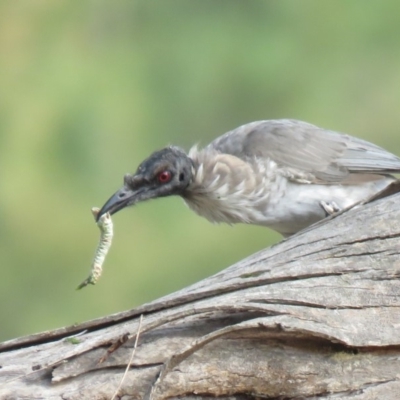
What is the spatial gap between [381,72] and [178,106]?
1.37 meters

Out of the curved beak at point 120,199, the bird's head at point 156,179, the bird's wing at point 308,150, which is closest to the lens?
the curved beak at point 120,199

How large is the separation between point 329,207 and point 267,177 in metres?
0.31

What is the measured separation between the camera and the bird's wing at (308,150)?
14.9 ft

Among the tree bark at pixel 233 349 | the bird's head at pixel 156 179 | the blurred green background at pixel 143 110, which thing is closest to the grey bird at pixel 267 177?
the bird's head at pixel 156 179

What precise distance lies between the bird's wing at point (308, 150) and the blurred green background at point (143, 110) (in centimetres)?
146

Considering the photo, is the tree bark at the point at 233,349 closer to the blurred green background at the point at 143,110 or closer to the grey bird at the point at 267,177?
the grey bird at the point at 267,177

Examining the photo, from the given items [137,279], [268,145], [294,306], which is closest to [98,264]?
[294,306]

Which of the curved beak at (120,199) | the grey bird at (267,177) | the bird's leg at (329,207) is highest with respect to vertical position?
the curved beak at (120,199)

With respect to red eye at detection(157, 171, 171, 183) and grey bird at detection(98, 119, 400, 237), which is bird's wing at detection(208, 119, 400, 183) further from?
red eye at detection(157, 171, 171, 183)

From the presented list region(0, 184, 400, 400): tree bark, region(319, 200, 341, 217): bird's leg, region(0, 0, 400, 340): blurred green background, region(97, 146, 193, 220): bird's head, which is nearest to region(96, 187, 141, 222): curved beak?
region(97, 146, 193, 220): bird's head

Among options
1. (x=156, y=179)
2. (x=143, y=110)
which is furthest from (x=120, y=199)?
(x=143, y=110)

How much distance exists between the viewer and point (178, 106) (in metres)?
6.66

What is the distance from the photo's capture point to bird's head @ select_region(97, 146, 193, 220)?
13.5 feet

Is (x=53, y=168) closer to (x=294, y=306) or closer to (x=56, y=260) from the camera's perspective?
(x=56, y=260)
